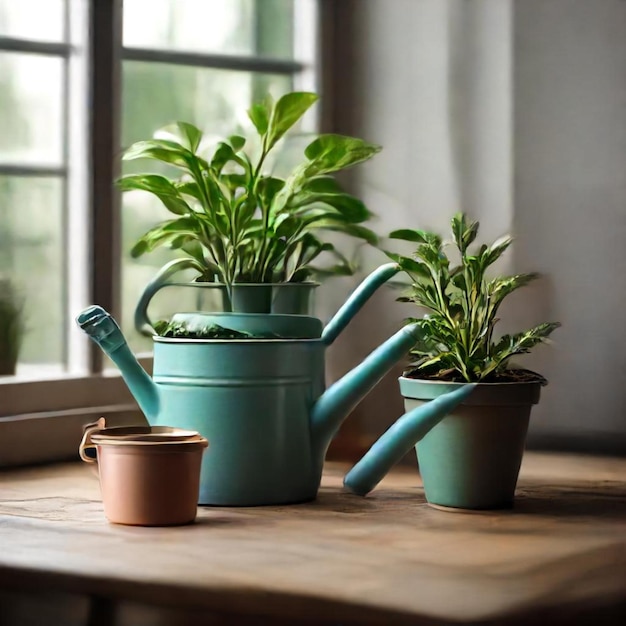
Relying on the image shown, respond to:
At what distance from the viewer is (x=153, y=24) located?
156 cm

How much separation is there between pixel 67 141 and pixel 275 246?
38cm

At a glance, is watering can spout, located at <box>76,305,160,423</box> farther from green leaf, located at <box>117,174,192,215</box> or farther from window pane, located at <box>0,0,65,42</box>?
window pane, located at <box>0,0,65,42</box>

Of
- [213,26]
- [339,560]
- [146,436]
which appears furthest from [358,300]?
[213,26]

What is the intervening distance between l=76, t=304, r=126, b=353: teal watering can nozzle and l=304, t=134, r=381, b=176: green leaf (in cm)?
28

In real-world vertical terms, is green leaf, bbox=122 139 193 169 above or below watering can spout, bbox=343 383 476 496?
above

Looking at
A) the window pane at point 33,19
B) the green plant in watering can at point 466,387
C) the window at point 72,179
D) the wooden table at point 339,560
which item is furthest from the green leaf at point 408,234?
the window pane at point 33,19

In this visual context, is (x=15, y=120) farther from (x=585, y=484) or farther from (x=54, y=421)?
(x=585, y=484)

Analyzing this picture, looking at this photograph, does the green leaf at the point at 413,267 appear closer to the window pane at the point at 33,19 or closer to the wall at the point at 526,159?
the wall at the point at 526,159

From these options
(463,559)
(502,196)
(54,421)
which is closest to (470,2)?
(502,196)

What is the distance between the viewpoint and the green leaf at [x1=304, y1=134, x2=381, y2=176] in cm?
126

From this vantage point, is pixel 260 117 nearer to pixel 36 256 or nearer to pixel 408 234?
pixel 408 234

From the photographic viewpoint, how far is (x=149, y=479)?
1.04 meters

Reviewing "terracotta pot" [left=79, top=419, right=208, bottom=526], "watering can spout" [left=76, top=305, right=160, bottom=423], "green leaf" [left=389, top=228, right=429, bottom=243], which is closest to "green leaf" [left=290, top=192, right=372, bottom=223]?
"green leaf" [left=389, top=228, right=429, bottom=243]

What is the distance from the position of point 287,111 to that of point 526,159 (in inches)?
16.7
